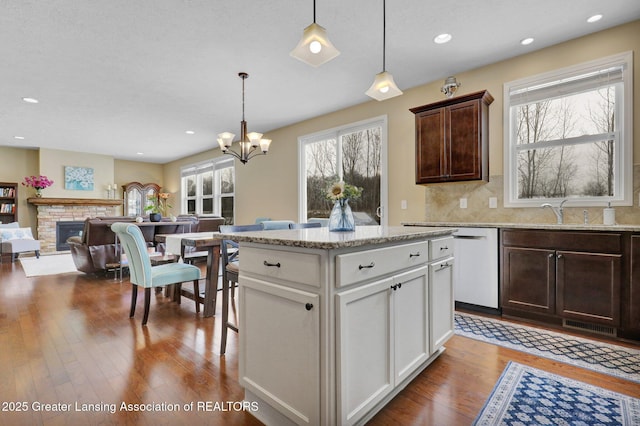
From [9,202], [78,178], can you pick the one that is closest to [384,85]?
[78,178]

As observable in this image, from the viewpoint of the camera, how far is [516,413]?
1.61 m

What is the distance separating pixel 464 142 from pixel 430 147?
0.38 m

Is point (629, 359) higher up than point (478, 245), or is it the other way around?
point (478, 245)

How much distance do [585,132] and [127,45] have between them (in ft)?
15.5

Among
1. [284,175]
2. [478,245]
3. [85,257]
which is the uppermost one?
[284,175]

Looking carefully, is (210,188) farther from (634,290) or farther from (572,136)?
(634,290)

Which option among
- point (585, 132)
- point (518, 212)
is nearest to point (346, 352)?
point (518, 212)

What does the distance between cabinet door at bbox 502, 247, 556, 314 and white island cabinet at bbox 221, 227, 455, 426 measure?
1.68 meters

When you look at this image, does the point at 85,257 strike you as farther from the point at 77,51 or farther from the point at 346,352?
the point at 346,352

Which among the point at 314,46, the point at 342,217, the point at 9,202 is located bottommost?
the point at 342,217

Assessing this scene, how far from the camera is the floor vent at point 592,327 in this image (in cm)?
254

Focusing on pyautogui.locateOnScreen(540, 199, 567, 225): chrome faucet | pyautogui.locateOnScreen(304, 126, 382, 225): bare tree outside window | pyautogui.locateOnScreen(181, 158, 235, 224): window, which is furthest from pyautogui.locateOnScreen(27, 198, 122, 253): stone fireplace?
pyautogui.locateOnScreen(540, 199, 567, 225): chrome faucet

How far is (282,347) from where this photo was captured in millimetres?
1437

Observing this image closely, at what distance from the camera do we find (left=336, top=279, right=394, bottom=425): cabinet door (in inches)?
51.0
